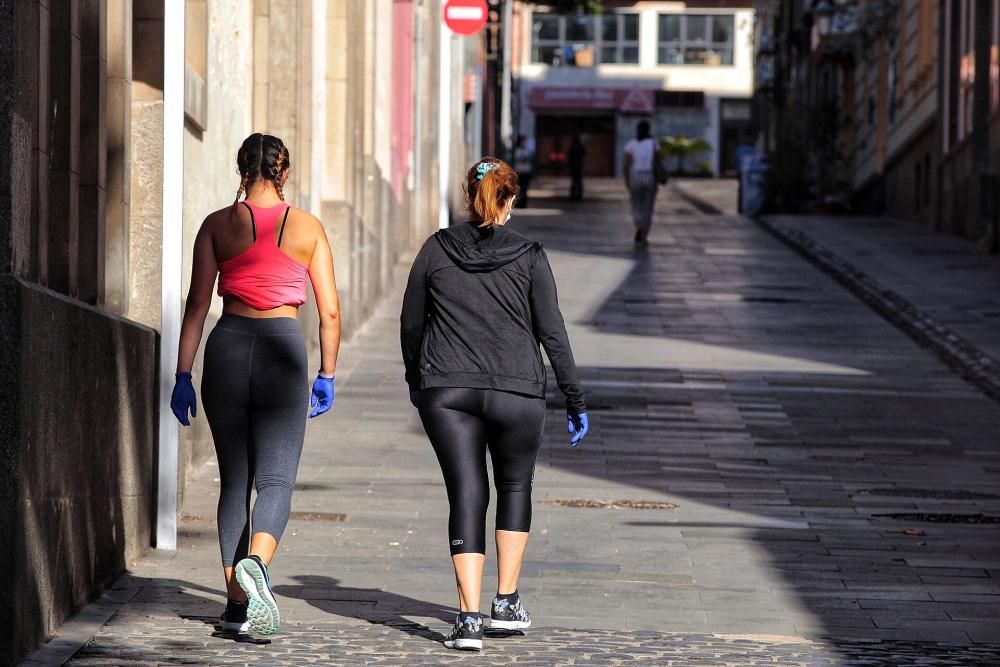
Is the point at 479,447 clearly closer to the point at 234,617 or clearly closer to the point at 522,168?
the point at 234,617

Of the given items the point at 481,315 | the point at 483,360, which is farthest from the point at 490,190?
the point at 483,360

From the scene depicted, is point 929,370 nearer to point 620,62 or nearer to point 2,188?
point 2,188

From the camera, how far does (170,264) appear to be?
29.5ft

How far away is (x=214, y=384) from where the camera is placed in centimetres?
695

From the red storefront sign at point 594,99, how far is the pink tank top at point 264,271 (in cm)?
7679

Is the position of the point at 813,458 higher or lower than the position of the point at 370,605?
lower

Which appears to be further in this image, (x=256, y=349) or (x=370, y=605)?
(x=370, y=605)

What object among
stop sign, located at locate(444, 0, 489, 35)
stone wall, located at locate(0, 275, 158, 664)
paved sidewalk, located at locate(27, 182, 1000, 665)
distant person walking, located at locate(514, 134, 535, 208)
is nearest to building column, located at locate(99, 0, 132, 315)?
stone wall, located at locate(0, 275, 158, 664)

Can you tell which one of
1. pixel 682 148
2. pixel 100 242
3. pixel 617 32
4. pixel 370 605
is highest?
pixel 617 32

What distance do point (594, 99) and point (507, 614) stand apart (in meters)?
77.7

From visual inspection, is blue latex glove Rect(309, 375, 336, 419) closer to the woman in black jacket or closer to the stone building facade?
the woman in black jacket

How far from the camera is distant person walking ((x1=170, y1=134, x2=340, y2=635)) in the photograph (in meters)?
6.95

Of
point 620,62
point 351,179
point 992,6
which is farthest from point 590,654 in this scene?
point 620,62

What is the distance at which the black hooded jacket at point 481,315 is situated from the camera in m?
6.95
